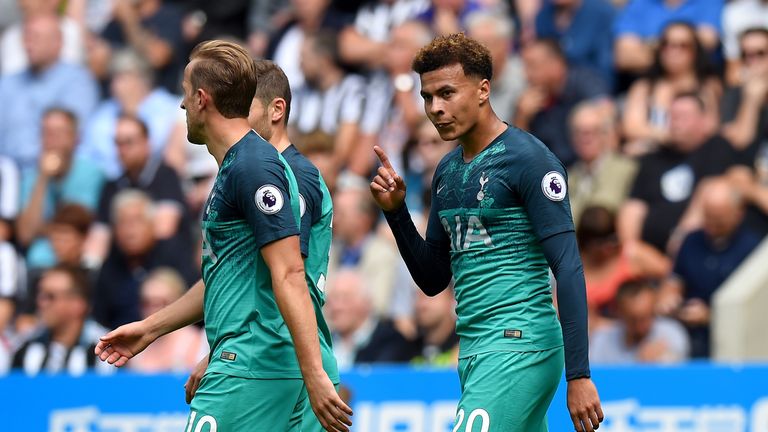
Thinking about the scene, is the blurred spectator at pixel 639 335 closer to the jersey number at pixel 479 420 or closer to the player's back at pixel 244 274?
the jersey number at pixel 479 420

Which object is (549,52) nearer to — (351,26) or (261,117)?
(351,26)

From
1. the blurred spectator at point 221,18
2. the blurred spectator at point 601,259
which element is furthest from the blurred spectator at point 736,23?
the blurred spectator at point 221,18

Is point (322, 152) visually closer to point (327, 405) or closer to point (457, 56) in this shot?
point (457, 56)

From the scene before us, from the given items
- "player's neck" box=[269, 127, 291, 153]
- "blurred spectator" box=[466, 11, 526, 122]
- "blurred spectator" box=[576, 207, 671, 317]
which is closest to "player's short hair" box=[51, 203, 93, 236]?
"blurred spectator" box=[466, 11, 526, 122]

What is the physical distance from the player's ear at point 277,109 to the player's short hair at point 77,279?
582 centimetres

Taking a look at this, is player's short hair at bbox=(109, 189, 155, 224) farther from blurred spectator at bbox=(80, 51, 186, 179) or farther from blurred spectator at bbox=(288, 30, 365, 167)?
blurred spectator at bbox=(288, 30, 365, 167)

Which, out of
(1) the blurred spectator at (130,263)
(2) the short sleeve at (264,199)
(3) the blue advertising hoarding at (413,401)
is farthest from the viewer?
(1) the blurred spectator at (130,263)

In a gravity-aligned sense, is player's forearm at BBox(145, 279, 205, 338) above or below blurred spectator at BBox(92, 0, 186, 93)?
below

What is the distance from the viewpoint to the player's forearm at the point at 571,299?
5703 mm

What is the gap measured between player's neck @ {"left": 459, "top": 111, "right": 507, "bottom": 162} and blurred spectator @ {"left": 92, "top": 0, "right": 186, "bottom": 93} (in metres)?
9.65

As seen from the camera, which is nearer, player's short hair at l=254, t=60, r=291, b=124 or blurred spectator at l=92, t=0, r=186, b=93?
player's short hair at l=254, t=60, r=291, b=124

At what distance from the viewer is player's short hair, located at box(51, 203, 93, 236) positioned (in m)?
13.5

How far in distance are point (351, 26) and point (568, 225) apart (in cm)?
907

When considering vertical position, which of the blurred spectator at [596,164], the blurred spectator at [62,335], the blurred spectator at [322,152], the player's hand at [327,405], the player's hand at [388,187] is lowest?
the player's hand at [327,405]
